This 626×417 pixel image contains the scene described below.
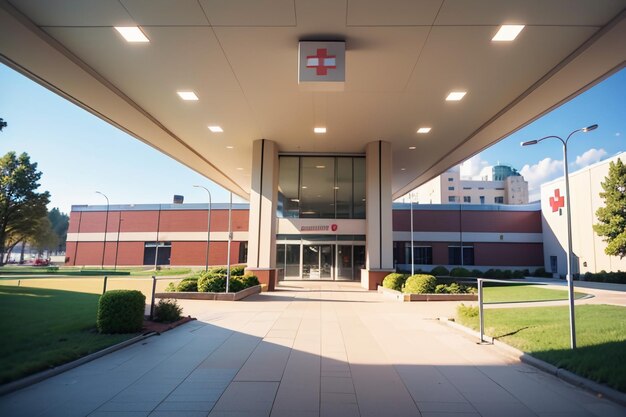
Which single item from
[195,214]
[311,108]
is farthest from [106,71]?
[195,214]

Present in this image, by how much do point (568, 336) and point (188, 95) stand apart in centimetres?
1387

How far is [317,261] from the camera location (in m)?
28.0

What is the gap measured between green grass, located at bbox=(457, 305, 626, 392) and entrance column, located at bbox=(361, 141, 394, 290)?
330 inches

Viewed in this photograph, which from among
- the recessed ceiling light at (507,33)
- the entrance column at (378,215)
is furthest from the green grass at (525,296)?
the recessed ceiling light at (507,33)

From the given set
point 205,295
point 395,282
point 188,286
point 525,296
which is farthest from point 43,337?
point 525,296

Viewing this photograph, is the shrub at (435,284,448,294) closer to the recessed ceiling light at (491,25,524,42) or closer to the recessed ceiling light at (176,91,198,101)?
the recessed ceiling light at (491,25,524,42)

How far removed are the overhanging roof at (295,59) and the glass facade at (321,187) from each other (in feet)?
17.0

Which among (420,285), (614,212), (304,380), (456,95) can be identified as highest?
(456,95)

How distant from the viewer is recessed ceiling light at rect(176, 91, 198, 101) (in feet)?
46.1

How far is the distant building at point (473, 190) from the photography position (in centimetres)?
8956

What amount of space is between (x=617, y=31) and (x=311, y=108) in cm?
998

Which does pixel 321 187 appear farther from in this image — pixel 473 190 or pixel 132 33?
pixel 473 190

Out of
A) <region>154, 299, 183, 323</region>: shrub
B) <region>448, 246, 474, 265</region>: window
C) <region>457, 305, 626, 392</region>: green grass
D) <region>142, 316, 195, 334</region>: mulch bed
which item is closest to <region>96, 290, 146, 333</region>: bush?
<region>142, 316, 195, 334</region>: mulch bed

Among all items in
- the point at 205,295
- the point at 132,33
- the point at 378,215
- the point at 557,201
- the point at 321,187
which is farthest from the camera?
the point at 557,201
